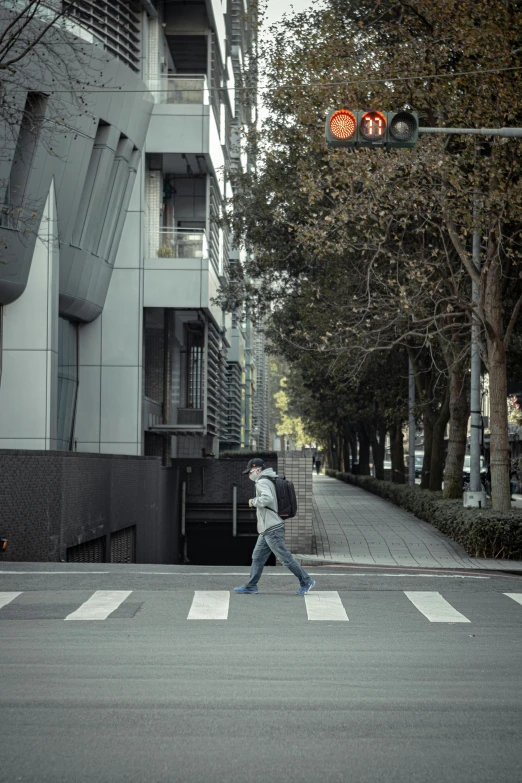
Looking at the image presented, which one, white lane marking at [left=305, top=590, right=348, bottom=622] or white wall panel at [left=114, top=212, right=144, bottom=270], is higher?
white wall panel at [left=114, top=212, right=144, bottom=270]

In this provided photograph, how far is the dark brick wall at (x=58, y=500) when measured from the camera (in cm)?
1809

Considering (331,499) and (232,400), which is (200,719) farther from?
(232,400)

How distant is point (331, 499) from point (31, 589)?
2901 cm

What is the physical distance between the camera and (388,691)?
8.15m

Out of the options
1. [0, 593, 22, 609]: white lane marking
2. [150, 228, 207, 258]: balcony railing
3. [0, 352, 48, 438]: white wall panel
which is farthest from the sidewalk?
[150, 228, 207, 258]: balcony railing

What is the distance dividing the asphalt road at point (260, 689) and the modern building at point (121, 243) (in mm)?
13154

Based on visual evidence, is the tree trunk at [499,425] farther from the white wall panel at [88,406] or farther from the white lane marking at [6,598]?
the white wall panel at [88,406]

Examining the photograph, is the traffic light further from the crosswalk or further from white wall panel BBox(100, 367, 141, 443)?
white wall panel BBox(100, 367, 141, 443)

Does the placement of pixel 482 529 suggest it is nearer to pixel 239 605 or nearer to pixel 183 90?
pixel 239 605

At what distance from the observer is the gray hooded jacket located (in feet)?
45.5

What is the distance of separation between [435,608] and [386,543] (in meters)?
9.96

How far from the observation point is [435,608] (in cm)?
1323

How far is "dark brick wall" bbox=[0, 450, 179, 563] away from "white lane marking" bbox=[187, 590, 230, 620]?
4.73 meters

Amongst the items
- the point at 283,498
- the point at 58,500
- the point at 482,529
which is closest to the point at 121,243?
the point at 58,500
